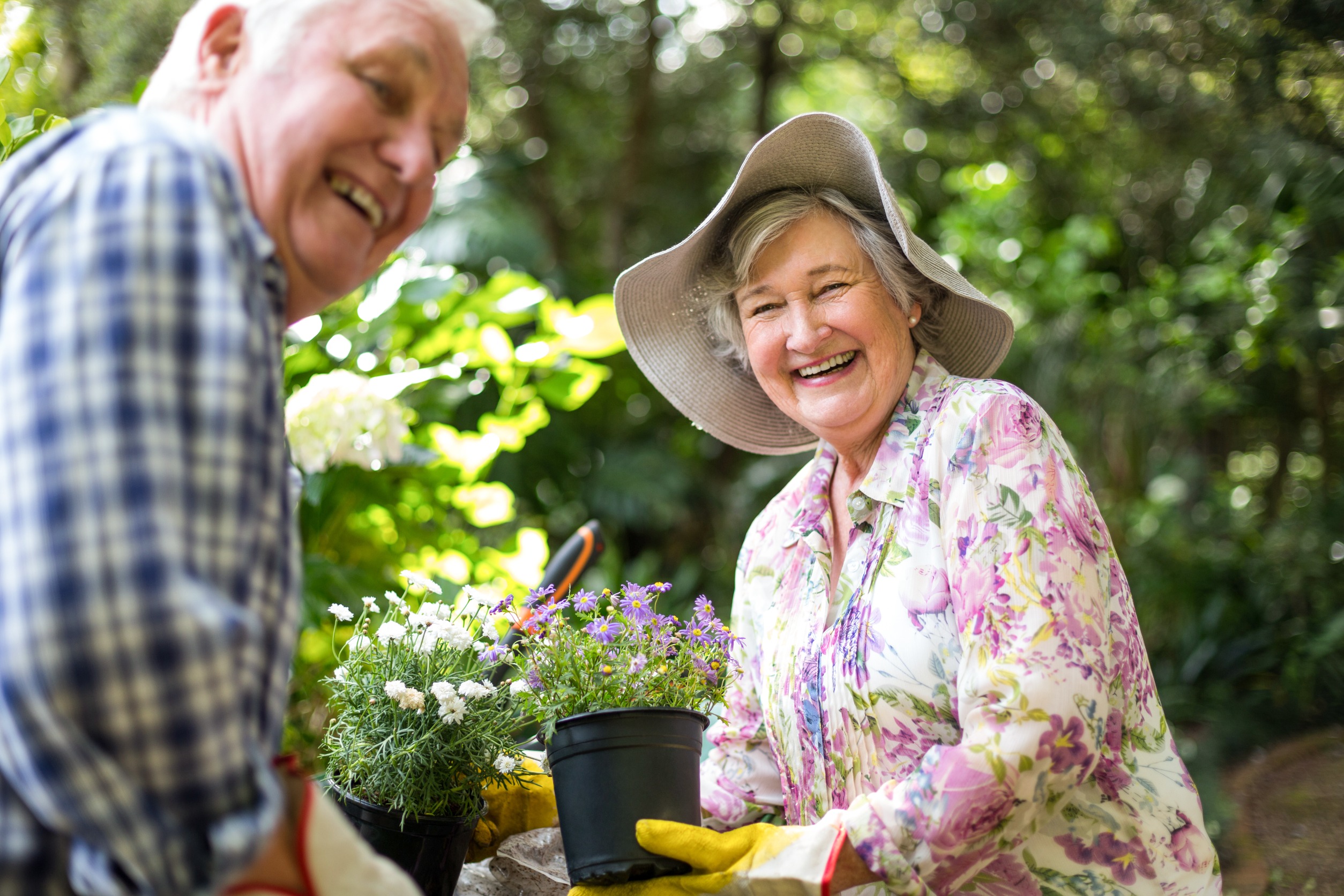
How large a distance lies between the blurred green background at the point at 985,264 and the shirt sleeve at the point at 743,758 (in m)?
1.12

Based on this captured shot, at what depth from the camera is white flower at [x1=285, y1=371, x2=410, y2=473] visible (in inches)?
88.6

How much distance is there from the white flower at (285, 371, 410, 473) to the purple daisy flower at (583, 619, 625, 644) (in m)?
1.20

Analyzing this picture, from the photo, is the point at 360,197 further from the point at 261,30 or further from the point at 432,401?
the point at 432,401

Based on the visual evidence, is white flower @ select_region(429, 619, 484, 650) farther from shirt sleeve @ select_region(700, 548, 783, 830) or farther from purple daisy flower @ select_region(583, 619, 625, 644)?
shirt sleeve @ select_region(700, 548, 783, 830)

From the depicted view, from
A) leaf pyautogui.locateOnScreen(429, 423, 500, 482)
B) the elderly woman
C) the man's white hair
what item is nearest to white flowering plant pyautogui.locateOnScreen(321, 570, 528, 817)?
the elderly woman

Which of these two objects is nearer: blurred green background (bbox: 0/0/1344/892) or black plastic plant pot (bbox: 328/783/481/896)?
black plastic plant pot (bbox: 328/783/481/896)

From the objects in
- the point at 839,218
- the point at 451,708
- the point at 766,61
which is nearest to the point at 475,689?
the point at 451,708

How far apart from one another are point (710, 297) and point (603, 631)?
84 cm

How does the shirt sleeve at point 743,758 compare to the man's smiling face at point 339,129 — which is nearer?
the man's smiling face at point 339,129

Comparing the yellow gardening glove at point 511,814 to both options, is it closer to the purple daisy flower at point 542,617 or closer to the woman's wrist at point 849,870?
the purple daisy flower at point 542,617

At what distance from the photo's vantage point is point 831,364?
5.20 ft

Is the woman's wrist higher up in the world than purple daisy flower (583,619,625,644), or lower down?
lower down

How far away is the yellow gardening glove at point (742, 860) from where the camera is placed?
1116 millimetres

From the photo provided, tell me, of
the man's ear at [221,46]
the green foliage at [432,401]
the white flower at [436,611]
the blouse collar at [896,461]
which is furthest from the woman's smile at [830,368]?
the green foliage at [432,401]
